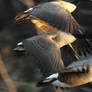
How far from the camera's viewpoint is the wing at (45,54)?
328 centimetres

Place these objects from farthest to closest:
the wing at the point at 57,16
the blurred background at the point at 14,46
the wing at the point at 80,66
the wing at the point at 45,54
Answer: the blurred background at the point at 14,46 → the wing at the point at 57,16 → the wing at the point at 45,54 → the wing at the point at 80,66

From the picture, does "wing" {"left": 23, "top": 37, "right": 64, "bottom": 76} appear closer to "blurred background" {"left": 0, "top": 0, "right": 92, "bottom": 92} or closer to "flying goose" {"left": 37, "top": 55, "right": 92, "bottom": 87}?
"flying goose" {"left": 37, "top": 55, "right": 92, "bottom": 87}

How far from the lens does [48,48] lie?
11.3 feet

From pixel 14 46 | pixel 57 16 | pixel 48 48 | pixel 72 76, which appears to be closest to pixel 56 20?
pixel 57 16

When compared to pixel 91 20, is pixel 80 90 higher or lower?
lower

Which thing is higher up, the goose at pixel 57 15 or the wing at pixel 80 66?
the goose at pixel 57 15

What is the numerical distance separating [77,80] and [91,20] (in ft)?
7.61

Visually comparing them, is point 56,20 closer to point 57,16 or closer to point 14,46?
point 57,16

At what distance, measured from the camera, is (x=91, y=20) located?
546cm

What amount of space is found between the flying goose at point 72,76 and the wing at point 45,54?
75 millimetres

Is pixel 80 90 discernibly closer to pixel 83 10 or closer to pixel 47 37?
pixel 83 10

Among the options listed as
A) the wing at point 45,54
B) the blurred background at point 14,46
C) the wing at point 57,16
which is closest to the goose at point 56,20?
the wing at point 57,16

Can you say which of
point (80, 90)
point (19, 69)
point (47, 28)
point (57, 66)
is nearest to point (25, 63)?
point (19, 69)

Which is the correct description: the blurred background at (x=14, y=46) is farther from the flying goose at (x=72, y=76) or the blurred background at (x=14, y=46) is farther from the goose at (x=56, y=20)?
the flying goose at (x=72, y=76)
